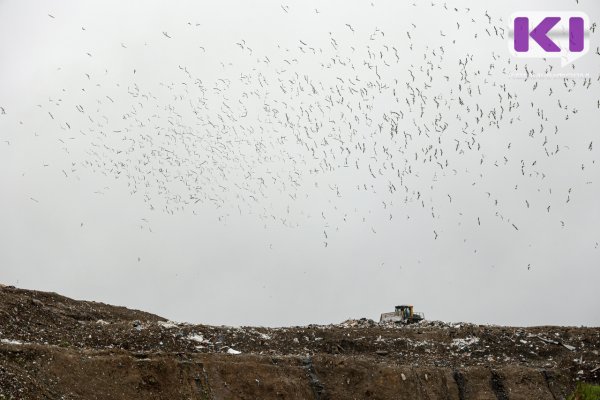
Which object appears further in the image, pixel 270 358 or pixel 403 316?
pixel 403 316

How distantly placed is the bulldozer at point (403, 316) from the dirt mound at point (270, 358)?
288 centimetres

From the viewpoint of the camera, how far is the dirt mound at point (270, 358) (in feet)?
66.4

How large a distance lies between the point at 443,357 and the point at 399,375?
2.62 m

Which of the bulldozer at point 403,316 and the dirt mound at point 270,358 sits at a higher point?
the bulldozer at point 403,316

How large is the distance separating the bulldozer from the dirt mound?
2.88m

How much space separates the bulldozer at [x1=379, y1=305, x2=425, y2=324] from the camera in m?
31.8

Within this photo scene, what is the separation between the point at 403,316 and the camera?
105 feet

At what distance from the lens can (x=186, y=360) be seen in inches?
875

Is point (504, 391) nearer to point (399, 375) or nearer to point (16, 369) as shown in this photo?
point (399, 375)

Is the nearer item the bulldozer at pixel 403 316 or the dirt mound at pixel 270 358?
the dirt mound at pixel 270 358

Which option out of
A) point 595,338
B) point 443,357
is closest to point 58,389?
point 443,357

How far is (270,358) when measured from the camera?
2345cm

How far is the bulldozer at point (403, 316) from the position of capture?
31828 millimetres

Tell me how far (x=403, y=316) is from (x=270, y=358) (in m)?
9.65
